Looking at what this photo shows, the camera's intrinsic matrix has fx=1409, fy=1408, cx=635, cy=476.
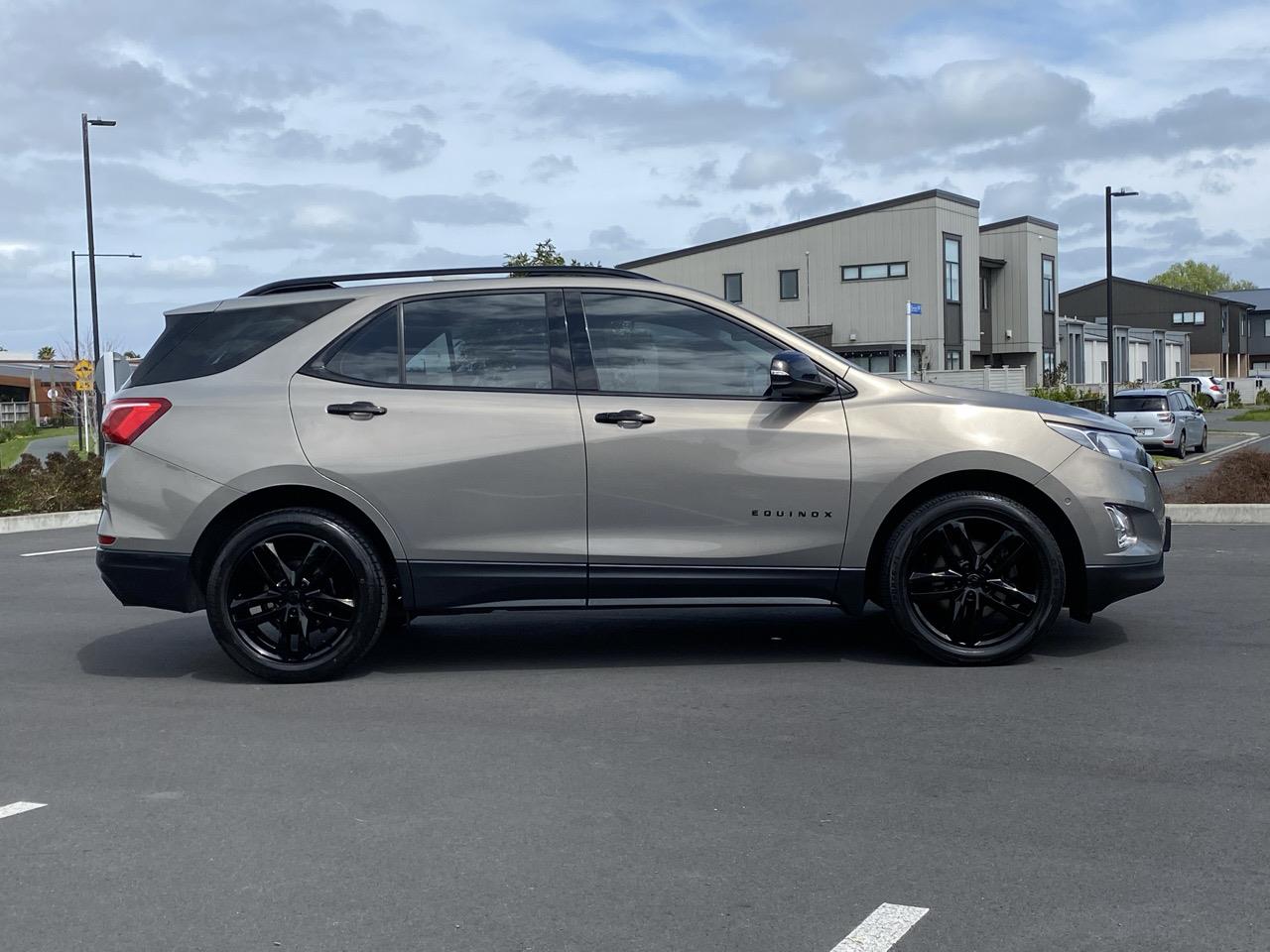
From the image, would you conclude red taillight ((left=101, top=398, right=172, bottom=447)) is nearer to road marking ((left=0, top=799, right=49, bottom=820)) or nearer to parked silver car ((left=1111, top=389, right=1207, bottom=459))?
road marking ((left=0, top=799, right=49, bottom=820))

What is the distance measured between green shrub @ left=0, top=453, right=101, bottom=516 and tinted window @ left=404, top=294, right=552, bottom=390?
39.9ft

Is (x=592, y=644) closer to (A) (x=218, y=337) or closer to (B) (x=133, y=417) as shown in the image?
(A) (x=218, y=337)

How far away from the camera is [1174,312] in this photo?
323 feet

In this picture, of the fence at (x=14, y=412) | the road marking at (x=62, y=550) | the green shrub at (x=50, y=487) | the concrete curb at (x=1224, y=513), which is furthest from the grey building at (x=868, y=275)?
the fence at (x=14, y=412)

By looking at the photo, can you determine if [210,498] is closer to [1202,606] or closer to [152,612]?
[152,612]

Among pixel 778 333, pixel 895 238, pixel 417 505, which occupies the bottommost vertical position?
pixel 417 505

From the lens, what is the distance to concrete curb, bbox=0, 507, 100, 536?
1627 cm

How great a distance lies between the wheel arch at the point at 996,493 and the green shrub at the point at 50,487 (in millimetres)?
13438

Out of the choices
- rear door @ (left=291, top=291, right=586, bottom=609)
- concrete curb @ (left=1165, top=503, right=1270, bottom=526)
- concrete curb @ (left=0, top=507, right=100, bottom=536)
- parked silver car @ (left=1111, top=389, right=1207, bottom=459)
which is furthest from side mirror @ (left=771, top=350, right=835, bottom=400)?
parked silver car @ (left=1111, top=389, right=1207, bottom=459)

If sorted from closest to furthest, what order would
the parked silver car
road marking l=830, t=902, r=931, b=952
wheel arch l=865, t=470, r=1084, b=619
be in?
road marking l=830, t=902, r=931, b=952, wheel arch l=865, t=470, r=1084, b=619, the parked silver car

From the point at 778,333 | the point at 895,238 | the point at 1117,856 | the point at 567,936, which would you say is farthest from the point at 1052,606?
the point at 895,238

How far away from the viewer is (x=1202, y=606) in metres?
8.24

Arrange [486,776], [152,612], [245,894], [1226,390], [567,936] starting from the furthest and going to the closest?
[1226,390] → [152,612] → [486,776] → [245,894] → [567,936]

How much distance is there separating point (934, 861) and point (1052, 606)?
9.27ft
